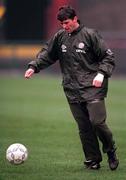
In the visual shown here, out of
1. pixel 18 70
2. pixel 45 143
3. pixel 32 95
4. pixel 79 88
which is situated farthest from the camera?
pixel 18 70

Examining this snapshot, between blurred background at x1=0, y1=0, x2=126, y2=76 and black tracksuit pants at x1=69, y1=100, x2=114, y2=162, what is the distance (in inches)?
742

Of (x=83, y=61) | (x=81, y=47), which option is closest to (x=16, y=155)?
(x=83, y=61)

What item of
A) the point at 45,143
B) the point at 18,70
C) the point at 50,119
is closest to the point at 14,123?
the point at 50,119

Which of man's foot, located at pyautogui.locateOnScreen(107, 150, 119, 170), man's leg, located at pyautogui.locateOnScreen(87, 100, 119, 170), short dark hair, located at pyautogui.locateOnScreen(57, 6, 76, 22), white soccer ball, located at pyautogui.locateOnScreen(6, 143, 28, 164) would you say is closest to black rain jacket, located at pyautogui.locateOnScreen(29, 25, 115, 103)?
man's leg, located at pyautogui.locateOnScreen(87, 100, 119, 170)

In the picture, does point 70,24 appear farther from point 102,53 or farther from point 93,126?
point 93,126

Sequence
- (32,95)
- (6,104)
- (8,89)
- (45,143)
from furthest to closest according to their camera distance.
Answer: (8,89) < (32,95) < (6,104) < (45,143)

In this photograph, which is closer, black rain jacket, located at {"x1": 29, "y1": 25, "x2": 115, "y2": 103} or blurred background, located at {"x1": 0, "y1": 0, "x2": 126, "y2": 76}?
black rain jacket, located at {"x1": 29, "y1": 25, "x2": 115, "y2": 103}

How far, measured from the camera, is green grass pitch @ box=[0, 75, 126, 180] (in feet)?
35.3

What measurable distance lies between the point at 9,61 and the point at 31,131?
Result: 635 inches

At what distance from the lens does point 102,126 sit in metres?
10.8

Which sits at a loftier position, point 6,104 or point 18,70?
point 6,104

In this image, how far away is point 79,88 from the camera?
10844 mm

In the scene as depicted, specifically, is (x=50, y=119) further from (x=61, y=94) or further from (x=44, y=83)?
(x=44, y=83)

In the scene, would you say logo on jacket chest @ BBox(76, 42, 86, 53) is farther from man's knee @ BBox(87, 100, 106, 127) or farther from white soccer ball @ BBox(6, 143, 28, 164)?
white soccer ball @ BBox(6, 143, 28, 164)
